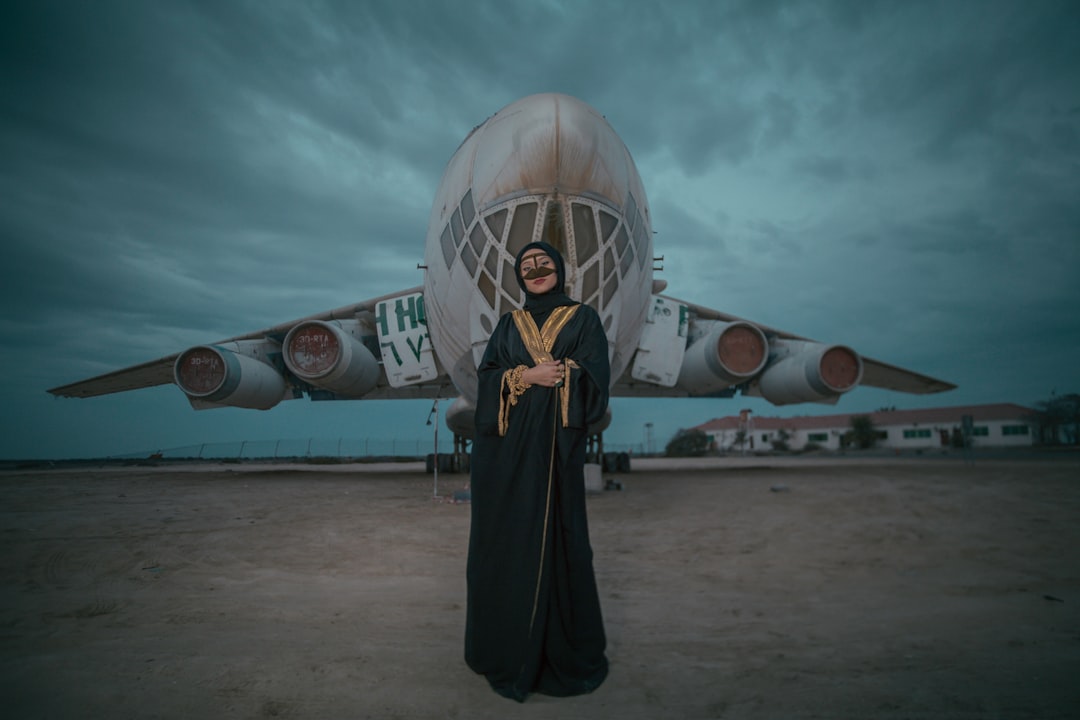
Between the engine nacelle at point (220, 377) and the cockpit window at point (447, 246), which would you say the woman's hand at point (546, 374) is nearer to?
the cockpit window at point (447, 246)

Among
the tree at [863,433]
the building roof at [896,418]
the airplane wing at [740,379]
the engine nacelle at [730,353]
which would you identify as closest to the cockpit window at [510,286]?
the airplane wing at [740,379]

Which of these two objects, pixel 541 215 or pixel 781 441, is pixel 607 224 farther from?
pixel 781 441

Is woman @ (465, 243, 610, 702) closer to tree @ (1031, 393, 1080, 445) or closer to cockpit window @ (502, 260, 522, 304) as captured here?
cockpit window @ (502, 260, 522, 304)

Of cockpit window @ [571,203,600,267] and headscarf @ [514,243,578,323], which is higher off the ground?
cockpit window @ [571,203,600,267]

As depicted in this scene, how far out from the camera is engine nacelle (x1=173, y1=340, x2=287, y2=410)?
10.5m

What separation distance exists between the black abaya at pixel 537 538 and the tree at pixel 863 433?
165ft

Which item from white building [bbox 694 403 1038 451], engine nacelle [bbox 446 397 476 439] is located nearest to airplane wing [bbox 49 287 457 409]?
engine nacelle [bbox 446 397 476 439]

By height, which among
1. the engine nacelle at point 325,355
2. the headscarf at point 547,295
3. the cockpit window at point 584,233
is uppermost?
the cockpit window at point 584,233

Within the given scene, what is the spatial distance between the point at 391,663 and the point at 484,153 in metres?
4.09

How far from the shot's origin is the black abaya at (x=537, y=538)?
223 cm

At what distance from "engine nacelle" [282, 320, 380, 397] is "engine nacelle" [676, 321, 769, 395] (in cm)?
691

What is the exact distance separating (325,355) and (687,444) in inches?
1827

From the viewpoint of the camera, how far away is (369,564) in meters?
4.56

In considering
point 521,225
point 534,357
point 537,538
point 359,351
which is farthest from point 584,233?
point 359,351
